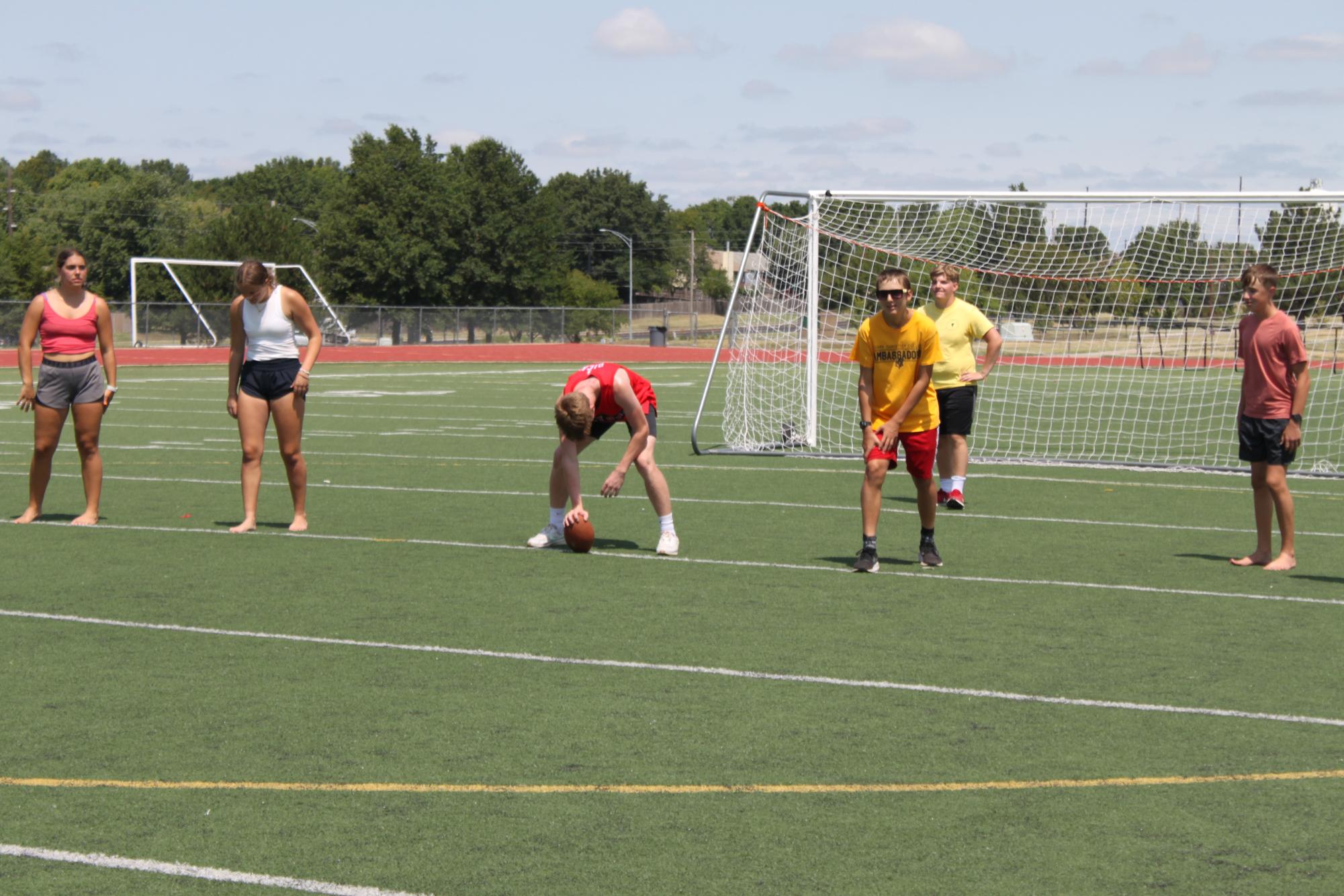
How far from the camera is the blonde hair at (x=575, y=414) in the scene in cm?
881

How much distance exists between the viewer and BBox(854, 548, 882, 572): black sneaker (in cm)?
923

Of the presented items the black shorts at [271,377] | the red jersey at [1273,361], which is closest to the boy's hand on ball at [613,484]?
the black shorts at [271,377]

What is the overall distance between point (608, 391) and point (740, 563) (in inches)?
53.0

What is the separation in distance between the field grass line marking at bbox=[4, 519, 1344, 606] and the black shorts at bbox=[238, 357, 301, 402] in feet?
3.18

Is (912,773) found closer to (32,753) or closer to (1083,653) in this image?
(1083,653)

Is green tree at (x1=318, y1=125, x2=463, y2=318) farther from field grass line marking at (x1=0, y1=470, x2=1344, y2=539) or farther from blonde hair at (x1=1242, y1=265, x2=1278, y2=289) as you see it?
blonde hair at (x1=1242, y1=265, x2=1278, y2=289)

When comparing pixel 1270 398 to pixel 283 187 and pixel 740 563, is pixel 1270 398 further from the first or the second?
pixel 283 187

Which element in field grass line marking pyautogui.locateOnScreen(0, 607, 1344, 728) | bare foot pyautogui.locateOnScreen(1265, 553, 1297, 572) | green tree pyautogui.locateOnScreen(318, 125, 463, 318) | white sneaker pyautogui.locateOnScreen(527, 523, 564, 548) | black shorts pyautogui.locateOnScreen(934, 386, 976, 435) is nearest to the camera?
field grass line marking pyautogui.locateOnScreen(0, 607, 1344, 728)

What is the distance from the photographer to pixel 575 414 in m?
8.80

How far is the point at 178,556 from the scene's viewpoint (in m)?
9.70

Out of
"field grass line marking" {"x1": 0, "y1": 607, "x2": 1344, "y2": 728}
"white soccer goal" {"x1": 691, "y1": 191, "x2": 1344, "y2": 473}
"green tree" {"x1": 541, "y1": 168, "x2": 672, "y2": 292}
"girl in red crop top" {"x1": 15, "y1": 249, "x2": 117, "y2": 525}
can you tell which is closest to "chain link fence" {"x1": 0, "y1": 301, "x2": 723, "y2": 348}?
"white soccer goal" {"x1": 691, "y1": 191, "x2": 1344, "y2": 473}

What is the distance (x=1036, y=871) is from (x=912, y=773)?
0.93 metres

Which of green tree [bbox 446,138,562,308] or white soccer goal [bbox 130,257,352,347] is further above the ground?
green tree [bbox 446,138,562,308]

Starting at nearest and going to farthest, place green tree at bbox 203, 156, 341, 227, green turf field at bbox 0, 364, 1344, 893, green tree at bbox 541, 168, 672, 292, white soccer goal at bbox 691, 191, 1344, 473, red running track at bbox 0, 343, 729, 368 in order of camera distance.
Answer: green turf field at bbox 0, 364, 1344, 893, white soccer goal at bbox 691, 191, 1344, 473, red running track at bbox 0, 343, 729, 368, green tree at bbox 541, 168, 672, 292, green tree at bbox 203, 156, 341, 227
